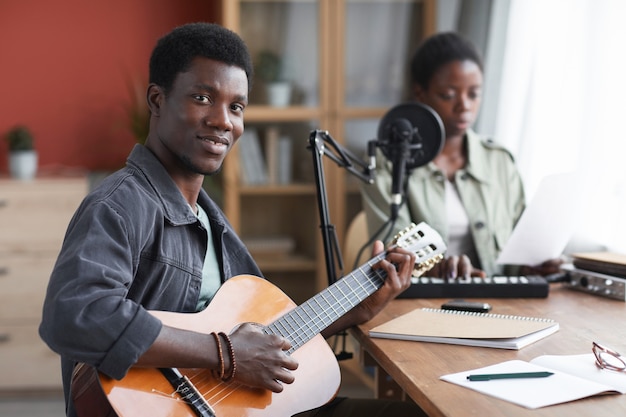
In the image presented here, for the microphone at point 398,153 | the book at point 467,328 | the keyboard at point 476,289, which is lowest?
the keyboard at point 476,289

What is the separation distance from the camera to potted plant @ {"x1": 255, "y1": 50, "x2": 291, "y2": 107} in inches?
140

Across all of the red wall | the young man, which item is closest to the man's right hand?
the young man

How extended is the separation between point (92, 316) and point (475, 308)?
86cm

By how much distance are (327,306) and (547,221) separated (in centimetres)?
70

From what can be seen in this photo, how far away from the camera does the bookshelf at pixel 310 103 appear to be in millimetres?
3551

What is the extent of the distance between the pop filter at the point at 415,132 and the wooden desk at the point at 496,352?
0.36 metres

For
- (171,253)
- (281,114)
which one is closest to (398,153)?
(171,253)

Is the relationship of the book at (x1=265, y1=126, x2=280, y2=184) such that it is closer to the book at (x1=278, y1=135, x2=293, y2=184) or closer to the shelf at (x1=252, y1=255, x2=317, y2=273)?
the book at (x1=278, y1=135, x2=293, y2=184)

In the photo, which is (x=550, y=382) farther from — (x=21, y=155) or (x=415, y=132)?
(x=21, y=155)

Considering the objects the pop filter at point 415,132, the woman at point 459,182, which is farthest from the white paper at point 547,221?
the pop filter at point 415,132

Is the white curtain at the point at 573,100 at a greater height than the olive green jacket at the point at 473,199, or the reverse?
the white curtain at the point at 573,100

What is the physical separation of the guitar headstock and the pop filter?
0.27 metres

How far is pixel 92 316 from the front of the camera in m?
1.26

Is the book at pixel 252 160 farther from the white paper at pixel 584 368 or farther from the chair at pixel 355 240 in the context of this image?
the white paper at pixel 584 368
